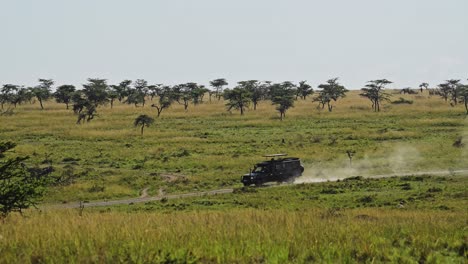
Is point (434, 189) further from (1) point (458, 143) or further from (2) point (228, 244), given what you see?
(1) point (458, 143)

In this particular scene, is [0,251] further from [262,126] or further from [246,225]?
[262,126]

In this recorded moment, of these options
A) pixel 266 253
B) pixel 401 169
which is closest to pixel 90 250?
pixel 266 253

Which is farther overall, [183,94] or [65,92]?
[183,94]

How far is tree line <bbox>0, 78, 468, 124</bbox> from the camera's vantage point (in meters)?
98.2

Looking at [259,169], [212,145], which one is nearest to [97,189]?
[259,169]

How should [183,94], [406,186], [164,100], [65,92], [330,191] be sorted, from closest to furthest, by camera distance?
[330,191]
[406,186]
[164,100]
[65,92]
[183,94]

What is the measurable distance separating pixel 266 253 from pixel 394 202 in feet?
71.7

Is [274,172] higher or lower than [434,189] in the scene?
lower

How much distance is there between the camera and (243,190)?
35250mm

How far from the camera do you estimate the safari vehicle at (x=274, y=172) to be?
3878cm

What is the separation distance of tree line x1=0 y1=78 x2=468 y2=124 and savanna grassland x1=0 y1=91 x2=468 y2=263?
369 cm

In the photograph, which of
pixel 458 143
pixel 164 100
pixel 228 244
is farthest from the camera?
pixel 164 100

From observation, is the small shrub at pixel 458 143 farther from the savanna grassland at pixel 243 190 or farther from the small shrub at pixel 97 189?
the small shrub at pixel 97 189

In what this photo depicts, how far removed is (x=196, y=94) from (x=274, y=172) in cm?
9171
